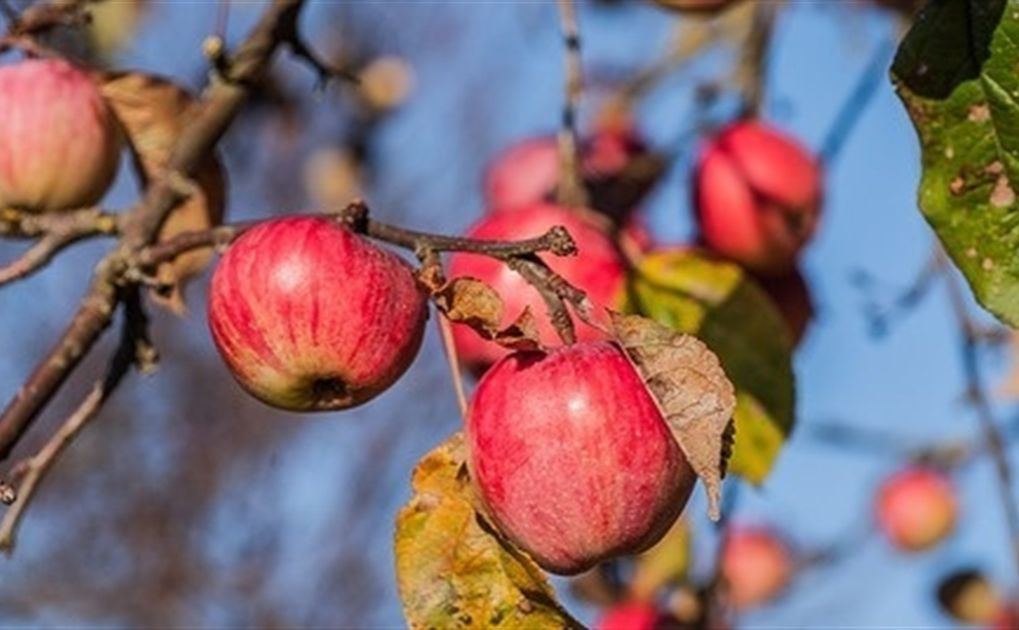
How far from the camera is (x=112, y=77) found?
4.55 ft

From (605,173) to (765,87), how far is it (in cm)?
17

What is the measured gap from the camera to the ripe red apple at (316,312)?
0.98 m

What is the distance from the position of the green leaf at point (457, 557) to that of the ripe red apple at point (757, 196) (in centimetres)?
63

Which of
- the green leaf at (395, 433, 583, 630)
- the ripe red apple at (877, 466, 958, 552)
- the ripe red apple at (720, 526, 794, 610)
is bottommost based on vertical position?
the ripe red apple at (720, 526, 794, 610)

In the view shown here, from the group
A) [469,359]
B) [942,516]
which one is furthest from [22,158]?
[942,516]

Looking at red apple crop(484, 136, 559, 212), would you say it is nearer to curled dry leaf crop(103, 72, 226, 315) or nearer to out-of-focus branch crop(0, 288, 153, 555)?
curled dry leaf crop(103, 72, 226, 315)

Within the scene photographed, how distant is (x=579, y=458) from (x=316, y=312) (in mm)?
159

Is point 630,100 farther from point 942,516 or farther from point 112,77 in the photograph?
point 942,516

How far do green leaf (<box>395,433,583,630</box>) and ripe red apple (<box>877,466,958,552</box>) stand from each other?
8.49 ft

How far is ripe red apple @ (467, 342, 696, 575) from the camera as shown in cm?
92

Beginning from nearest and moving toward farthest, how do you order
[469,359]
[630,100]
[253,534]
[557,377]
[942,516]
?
[557,377] → [469,359] → [630,100] → [942,516] → [253,534]

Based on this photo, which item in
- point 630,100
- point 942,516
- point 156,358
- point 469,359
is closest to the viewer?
point 156,358

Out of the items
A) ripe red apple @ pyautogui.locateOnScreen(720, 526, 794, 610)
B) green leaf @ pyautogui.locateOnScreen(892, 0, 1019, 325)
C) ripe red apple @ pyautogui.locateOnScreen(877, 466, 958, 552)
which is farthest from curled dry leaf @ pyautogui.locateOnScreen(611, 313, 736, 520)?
ripe red apple @ pyautogui.locateOnScreen(720, 526, 794, 610)

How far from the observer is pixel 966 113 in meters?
1.09
